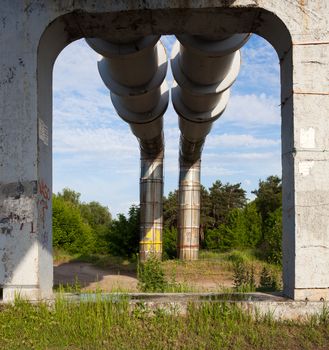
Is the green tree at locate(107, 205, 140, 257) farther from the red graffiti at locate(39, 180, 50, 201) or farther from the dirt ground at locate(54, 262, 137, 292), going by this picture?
the red graffiti at locate(39, 180, 50, 201)

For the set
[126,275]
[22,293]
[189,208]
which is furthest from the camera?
[189,208]

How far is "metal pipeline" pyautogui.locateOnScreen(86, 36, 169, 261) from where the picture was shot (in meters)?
7.90

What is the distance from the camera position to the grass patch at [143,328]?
405cm

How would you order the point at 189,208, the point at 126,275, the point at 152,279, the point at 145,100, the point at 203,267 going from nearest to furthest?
the point at 152,279 → the point at 145,100 → the point at 126,275 → the point at 203,267 → the point at 189,208

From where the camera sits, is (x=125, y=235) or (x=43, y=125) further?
(x=125, y=235)

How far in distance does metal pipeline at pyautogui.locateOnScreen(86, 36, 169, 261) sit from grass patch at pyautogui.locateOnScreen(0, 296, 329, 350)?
183 inches

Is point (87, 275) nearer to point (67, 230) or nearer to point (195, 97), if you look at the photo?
point (195, 97)

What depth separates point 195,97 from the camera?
10859 mm

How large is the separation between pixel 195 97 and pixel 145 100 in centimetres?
122

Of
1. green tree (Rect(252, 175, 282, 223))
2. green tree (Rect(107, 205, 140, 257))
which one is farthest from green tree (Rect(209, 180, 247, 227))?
green tree (Rect(107, 205, 140, 257))

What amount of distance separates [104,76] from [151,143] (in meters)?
5.98

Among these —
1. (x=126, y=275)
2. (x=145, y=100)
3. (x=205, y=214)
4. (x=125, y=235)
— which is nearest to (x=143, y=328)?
(x=145, y=100)

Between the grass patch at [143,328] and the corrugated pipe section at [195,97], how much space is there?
4673 millimetres

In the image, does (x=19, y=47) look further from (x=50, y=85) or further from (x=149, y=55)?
(x=149, y=55)
